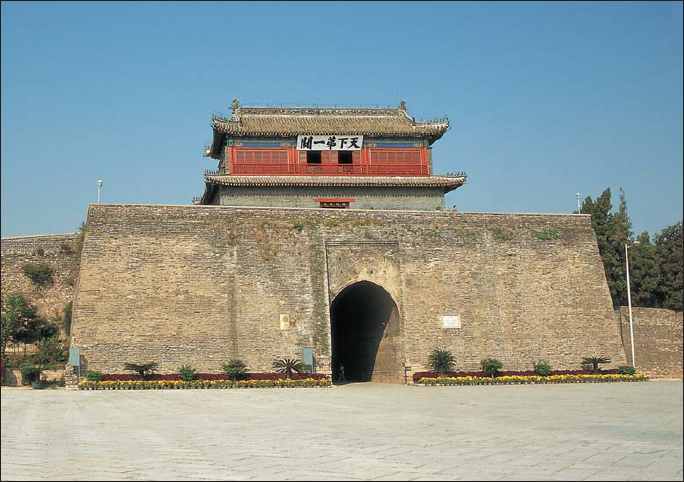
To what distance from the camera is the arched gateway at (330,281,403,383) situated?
30547 mm

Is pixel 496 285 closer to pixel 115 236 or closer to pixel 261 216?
pixel 261 216

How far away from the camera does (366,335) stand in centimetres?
3331

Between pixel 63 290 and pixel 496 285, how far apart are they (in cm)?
1913

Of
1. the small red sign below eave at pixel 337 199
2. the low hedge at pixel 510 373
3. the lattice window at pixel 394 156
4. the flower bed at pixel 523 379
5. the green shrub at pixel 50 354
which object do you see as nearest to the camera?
the flower bed at pixel 523 379

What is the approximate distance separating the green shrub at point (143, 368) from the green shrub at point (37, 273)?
404 inches

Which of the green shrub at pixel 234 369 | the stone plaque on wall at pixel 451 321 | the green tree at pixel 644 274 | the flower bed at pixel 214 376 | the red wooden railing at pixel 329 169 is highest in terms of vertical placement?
the red wooden railing at pixel 329 169

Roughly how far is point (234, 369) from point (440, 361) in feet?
25.3

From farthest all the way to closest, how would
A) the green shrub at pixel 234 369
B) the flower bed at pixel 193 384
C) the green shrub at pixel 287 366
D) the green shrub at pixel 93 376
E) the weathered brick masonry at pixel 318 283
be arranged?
the green shrub at pixel 287 366
the weathered brick masonry at pixel 318 283
the green shrub at pixel 234 369
the green shrub at pixel 93 376
the flower bed at pixel 193 384

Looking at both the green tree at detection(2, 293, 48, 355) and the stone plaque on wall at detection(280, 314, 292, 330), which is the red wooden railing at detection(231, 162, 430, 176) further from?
the green tree at detection(2, 293, 48, 355)

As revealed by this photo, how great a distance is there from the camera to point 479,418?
15.5m

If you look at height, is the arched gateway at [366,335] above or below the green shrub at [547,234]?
below

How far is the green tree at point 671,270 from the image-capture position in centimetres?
4266

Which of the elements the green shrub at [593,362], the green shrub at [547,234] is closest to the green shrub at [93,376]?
the green shrub at [547,234]

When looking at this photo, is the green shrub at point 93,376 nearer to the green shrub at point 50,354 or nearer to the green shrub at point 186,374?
the green shrub at point 186,374
